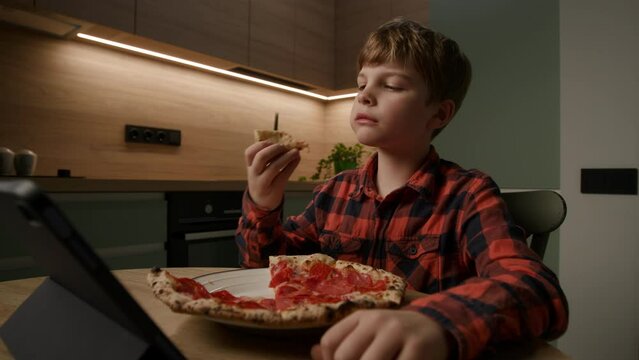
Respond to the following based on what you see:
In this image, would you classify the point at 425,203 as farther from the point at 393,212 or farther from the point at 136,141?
the point at 136,141

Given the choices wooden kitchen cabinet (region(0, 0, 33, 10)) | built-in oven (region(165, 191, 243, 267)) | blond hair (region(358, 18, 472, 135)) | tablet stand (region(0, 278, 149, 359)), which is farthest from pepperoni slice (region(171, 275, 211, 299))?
wooden kitchen cabinet (region(0, 0, 33, 10))

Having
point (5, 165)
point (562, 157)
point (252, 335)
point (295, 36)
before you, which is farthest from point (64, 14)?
point (562, 157)

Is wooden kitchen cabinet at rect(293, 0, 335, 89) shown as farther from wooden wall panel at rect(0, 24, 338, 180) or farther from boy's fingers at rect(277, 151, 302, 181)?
boy's fingers at rect(277, 151, 302, 181)

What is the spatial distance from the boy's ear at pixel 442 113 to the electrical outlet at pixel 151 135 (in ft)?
5.47

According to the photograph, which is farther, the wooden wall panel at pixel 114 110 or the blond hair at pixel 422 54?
the wooden wall panel at pixel 114 110

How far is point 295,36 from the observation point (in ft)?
8.72

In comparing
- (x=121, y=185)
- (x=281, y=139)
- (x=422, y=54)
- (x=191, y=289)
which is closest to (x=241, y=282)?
(x=191, y=289)

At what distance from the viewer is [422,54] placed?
3.12ft

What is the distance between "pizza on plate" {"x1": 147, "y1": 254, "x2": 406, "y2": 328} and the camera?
1.25 ft

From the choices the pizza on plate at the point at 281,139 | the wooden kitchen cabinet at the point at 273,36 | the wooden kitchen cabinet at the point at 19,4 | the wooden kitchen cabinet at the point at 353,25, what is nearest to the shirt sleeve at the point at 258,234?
the pizza on plate at the point at 281,139

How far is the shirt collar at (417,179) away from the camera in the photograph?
94cm

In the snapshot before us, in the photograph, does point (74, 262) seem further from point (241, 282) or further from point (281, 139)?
point (281, 139)

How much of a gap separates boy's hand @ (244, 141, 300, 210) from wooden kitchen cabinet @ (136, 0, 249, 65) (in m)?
1.34

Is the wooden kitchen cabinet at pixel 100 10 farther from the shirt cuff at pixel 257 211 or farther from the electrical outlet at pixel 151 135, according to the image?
the shirt cuff at pixel 257 211
